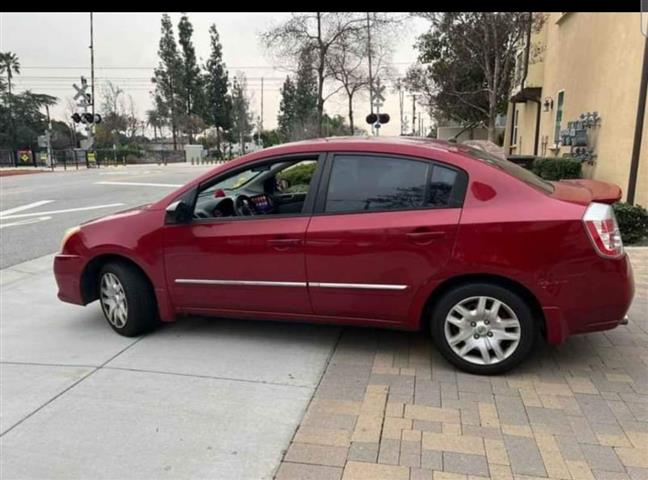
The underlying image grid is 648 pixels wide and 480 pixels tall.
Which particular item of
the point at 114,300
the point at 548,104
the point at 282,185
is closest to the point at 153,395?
the point at 114,300

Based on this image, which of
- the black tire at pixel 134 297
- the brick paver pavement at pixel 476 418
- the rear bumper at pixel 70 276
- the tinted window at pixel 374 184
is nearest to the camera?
the brick paver pavement at pixel 476 418

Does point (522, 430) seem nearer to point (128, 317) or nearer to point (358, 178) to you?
point (358, 178)

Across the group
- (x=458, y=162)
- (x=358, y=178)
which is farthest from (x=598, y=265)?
(x=358, y=178)

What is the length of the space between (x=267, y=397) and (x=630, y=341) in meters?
2.83

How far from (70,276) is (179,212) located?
1265 millimetres

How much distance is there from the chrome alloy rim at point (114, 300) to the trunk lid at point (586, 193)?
3378 millimetres

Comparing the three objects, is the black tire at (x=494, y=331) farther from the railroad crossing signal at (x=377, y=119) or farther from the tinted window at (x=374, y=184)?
the railroad crossing signal at (x=377, y=119)

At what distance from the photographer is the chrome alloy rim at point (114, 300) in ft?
13.9

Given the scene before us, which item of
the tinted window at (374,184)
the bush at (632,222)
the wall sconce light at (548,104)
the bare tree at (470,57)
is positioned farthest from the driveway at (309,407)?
the bare tree at (470,57)

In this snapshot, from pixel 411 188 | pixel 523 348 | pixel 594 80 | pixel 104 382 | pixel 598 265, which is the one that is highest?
pixel 594 80

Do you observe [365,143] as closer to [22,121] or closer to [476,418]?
[476,418]

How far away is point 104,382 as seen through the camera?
138 inches

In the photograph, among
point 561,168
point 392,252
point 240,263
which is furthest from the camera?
point 561,168

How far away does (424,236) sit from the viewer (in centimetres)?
334
